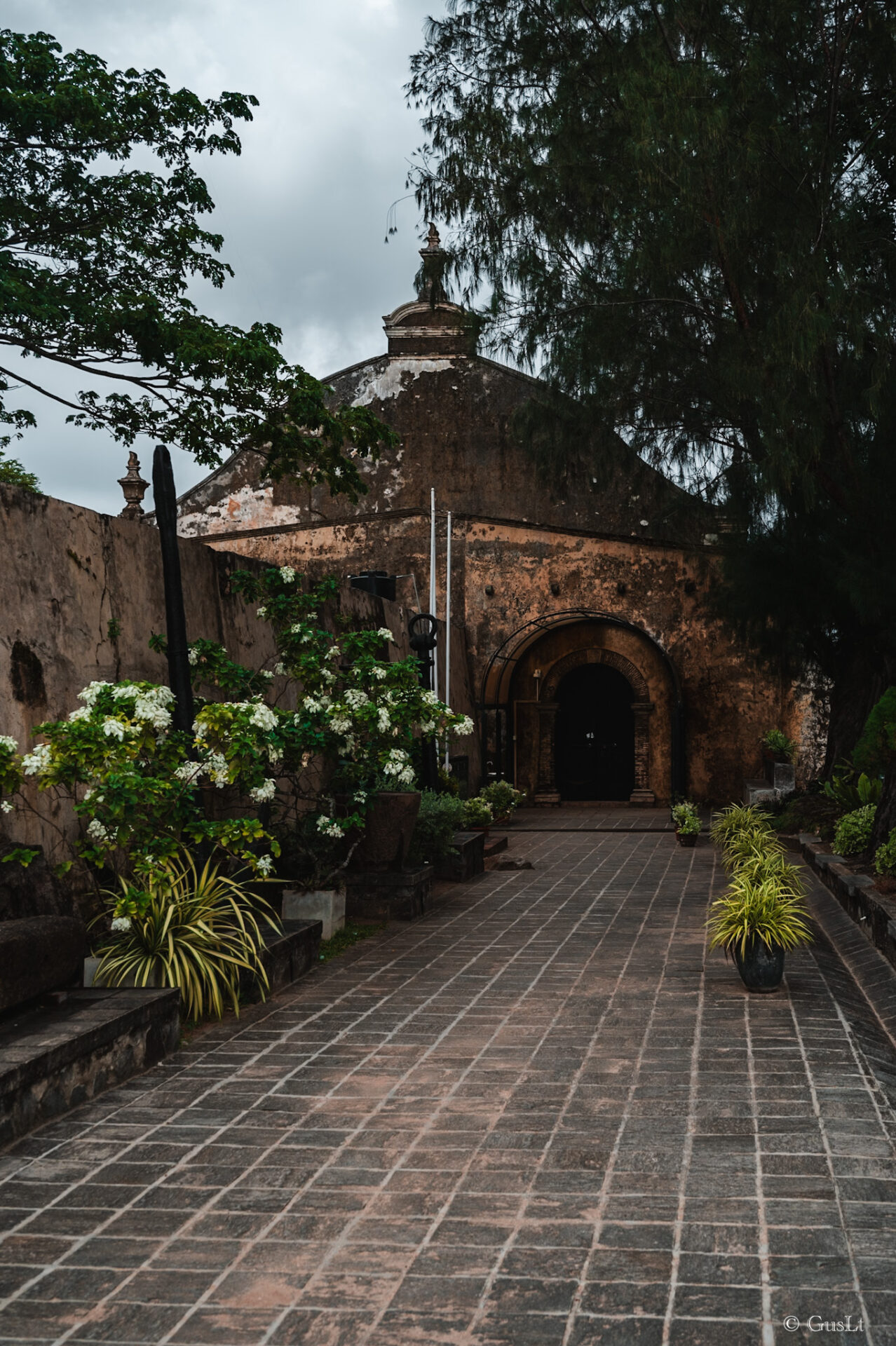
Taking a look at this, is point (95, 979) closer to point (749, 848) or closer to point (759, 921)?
point (759, 921)

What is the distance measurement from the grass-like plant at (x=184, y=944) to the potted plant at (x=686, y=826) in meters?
8.53

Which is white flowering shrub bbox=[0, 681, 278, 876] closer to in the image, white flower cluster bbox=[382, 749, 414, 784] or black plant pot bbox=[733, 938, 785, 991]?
white flower cluster bbox=[382, 749, 414, 784]

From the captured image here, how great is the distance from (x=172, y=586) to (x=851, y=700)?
9.93 meters

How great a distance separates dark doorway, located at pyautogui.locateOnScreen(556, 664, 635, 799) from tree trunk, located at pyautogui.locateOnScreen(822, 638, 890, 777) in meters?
5.73

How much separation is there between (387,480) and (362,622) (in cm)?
920

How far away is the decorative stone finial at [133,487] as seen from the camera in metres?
17.9

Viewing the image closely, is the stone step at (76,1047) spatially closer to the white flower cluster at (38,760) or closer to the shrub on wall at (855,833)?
the white flower cluster at (38,760)

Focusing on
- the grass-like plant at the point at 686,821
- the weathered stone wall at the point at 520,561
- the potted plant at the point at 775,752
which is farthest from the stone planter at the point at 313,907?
the weathered stone wall at the point at 520,561

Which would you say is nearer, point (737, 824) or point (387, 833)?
point (387, 833)

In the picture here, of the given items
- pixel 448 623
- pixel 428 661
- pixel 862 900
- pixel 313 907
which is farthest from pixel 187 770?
pixel 448 623

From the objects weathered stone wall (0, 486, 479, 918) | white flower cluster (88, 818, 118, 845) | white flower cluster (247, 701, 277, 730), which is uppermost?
weathered stone wall (0, 486, 479, 918)

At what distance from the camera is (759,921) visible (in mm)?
6164

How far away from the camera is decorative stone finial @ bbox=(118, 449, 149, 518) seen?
1792 centimetres

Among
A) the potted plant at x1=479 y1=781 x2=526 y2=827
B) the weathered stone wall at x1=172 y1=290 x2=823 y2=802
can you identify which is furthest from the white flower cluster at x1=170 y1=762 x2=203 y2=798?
the weathered stone wall at x1=172 y1=290 x2=823 y2=802
